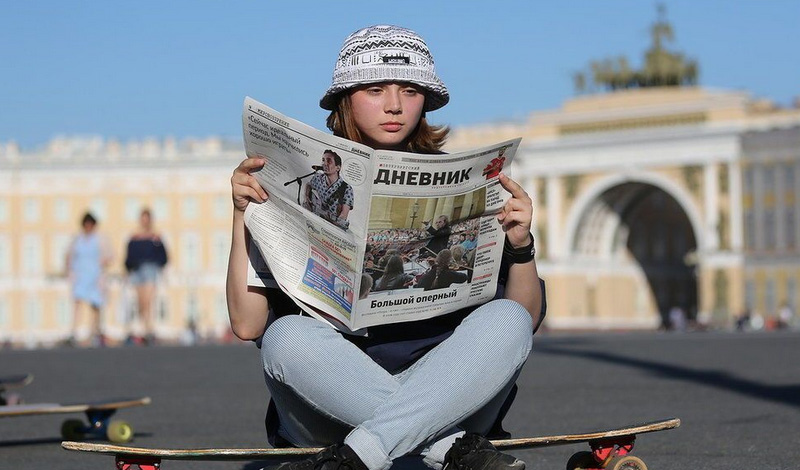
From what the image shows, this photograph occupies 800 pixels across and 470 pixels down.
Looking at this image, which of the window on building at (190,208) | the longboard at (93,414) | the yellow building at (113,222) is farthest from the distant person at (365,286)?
the window on building at (190,208)

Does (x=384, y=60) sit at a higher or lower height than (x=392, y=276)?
higher

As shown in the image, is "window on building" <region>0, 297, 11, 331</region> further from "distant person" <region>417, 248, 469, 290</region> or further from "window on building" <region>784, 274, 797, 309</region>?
"distant person" <region>417, 248, 469, 290</region>

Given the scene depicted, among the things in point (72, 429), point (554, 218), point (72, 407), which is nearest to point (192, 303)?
point (554, 218)

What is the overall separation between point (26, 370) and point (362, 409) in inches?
395

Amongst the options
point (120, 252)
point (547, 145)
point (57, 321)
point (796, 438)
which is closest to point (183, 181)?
point (120, 252)

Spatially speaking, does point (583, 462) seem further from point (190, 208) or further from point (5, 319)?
point (5, 319)

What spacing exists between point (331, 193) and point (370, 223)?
0.12 m

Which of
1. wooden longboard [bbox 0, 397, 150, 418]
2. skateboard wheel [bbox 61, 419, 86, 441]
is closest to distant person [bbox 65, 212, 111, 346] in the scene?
skateboard wheel [bbox 61, 419, 86, 441]

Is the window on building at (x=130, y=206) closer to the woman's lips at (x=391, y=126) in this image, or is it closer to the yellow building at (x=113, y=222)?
the yellow building at (x=113, y=222)

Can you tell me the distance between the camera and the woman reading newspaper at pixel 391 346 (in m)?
3.45

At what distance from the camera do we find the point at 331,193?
3.61 meters

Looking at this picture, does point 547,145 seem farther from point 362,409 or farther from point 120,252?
point 362,409

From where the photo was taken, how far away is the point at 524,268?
12.6 feet

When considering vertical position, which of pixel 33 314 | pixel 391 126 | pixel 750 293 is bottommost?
pixel 33 314
